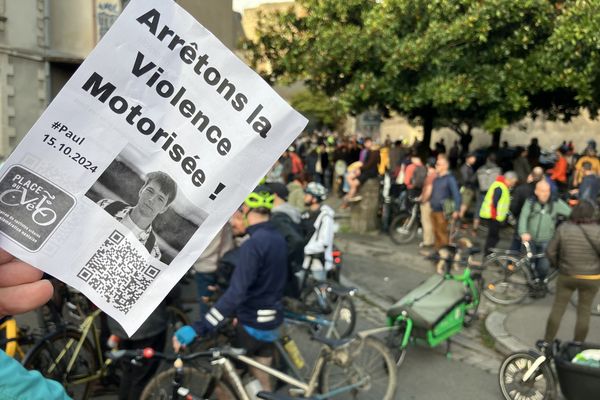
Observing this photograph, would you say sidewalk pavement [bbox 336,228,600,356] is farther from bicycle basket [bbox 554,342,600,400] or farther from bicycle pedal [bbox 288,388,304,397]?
bicycle pedal [bbox 288,388,304,397]

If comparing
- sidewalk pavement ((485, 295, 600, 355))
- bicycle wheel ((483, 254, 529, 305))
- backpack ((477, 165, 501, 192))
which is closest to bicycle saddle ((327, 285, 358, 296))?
sidewalk pavement ((485, 295, 600, 355))

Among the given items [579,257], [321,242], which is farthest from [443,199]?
[579,257]

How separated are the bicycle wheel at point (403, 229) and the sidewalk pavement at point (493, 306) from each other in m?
0.15

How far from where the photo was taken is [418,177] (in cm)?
1159

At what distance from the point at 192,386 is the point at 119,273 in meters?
2.59

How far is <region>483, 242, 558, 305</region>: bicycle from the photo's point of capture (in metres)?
8.08

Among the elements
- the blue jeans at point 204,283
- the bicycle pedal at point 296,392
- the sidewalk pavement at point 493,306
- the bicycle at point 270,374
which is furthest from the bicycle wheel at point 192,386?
the sidewalk pavement at point 493,306

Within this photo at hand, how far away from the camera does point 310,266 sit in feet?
22.9

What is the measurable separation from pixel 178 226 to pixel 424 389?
14.6 ft

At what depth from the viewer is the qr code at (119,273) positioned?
5.22ft

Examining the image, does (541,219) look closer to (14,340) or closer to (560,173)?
(14,340)

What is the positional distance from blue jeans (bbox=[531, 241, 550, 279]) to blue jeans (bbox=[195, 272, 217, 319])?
15.9ft

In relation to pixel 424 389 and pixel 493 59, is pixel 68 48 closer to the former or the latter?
pixel 493 59

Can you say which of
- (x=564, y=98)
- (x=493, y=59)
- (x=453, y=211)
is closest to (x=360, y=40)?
(x=493, y=59)
